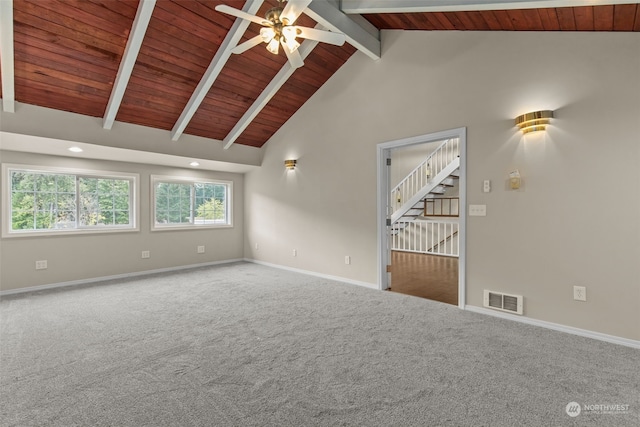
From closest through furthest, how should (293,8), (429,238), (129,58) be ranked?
1. (293,8)
2. (129,58)
3. (429,238)

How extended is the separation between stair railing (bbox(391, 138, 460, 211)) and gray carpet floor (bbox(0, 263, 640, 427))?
4.44m

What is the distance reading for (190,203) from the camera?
249 inches

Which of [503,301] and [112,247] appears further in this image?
[112,247]

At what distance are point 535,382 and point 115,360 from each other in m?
3.06

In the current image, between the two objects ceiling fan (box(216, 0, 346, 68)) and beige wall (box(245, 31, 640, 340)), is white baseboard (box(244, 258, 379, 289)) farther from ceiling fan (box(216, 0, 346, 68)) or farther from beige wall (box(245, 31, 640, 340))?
ceiling fan (box(216, 0, 346, 68))

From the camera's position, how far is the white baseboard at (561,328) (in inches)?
103

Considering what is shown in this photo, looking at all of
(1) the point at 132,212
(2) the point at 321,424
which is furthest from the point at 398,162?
(2) the point at 321,424

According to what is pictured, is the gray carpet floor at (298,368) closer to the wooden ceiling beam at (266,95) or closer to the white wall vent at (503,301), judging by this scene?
the white wall vent at (503,301)

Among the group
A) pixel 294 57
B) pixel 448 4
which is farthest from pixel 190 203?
pixel 448 4

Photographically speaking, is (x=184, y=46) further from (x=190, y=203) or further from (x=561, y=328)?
(x=561, y=328)

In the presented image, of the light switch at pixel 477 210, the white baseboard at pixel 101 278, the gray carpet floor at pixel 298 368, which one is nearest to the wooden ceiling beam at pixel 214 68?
the white baseboard at pixel 101 278

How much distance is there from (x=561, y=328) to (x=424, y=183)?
16.7 ft

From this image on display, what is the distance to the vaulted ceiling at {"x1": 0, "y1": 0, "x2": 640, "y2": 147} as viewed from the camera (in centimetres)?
286

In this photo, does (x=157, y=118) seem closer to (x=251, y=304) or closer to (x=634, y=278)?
(x=251, y=304)
